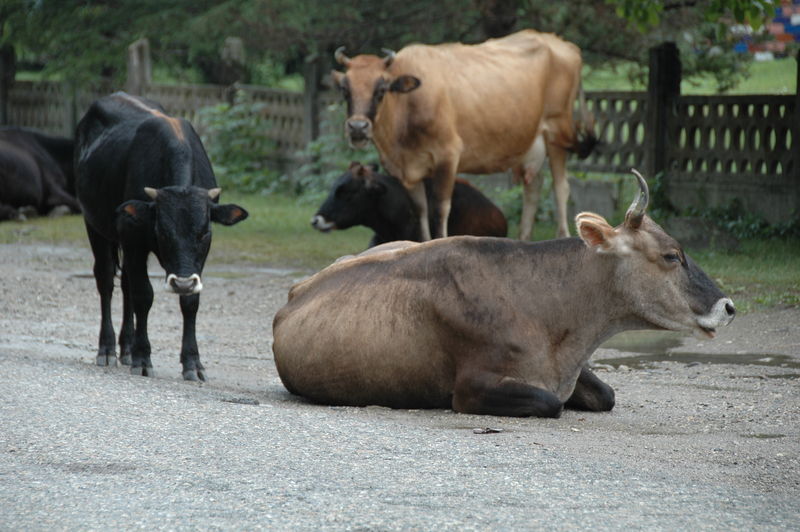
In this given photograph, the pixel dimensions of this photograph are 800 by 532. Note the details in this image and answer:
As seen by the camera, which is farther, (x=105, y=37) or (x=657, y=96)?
(x=105, y=37)

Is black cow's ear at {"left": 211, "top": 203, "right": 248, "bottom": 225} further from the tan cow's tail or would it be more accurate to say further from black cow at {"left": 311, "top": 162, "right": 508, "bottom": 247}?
the tan cow's tail

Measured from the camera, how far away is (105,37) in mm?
21906

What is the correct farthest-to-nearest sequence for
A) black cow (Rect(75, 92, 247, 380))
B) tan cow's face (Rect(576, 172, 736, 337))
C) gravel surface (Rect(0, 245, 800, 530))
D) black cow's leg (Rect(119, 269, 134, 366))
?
black cow's leg (Rect(119, 269, 134, 366)) < black cow (Rect(75, 92, 247, 380)) < tan cow's face (Rect(576, 172, 736, 337)) < gravel surface (Rect(0, 245, 800, 530))

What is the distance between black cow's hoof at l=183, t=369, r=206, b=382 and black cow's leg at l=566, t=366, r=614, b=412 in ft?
7.65

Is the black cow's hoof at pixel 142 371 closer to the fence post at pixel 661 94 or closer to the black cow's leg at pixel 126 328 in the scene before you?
the black cow's leg at pixel 126 328

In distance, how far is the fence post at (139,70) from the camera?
2431cm

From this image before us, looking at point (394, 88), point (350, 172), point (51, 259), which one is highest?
point (394, 88)

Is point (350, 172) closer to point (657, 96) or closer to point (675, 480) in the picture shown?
point (657, 96)

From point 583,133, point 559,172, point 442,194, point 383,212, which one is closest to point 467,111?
point 442,194

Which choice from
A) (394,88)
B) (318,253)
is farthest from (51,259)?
(394,88)

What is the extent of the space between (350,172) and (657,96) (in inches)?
189

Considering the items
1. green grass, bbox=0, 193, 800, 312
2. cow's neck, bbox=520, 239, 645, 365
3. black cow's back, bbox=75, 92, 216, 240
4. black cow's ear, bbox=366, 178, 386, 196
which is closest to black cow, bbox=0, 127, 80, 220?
green grass, bbox=0, 193, 800, 312

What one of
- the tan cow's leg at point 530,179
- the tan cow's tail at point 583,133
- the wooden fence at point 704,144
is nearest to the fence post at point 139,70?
the wooden fence at point 704,144

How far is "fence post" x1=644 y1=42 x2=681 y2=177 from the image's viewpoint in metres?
16.9
